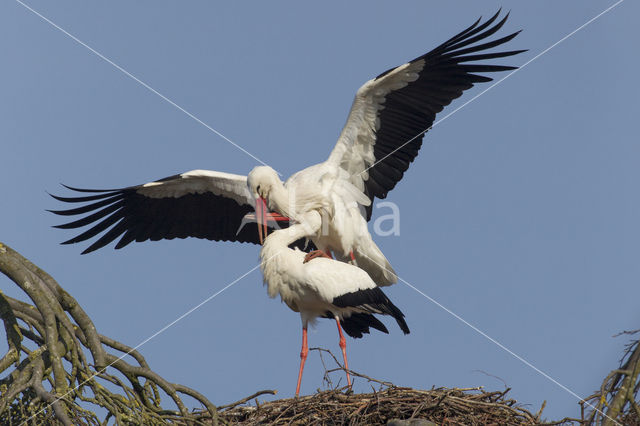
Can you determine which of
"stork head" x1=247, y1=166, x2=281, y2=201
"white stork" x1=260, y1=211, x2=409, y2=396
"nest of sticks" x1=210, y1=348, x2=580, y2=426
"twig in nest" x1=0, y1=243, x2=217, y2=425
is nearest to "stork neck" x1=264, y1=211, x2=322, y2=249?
"white stork" x1=260, y1=211, x2=409, y2=396

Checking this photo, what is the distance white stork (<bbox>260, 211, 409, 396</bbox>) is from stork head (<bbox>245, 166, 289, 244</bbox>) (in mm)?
609

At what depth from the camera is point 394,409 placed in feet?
20.5

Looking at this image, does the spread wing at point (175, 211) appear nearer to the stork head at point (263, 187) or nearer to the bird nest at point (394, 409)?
the stork head at point (263, 187)

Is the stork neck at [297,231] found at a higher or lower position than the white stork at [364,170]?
lower

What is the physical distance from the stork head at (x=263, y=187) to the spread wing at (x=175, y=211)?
77cm

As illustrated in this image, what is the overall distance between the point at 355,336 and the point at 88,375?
4.28m

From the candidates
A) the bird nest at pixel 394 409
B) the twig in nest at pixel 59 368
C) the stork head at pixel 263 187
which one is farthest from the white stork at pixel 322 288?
the twig in nest at pixel 59 368

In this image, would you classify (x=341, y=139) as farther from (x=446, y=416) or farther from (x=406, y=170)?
(x=446, y=416)

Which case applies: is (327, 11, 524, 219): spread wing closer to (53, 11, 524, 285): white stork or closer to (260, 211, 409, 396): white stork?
(53, 11, 524, 285): white stork

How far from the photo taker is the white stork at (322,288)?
7773 mm

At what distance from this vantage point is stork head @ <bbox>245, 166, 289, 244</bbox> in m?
8.78

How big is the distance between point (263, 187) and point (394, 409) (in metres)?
3.21

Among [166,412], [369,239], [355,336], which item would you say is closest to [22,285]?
[166,412]

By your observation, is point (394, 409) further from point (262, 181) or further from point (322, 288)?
point (262, 181)
